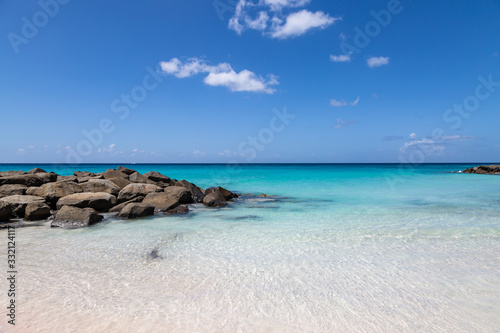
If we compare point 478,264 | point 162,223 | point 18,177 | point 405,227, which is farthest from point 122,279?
point 18,177

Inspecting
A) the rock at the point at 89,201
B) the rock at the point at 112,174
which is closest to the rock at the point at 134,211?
the rock at the point at 89,201

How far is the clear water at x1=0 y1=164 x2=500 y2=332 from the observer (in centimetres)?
329

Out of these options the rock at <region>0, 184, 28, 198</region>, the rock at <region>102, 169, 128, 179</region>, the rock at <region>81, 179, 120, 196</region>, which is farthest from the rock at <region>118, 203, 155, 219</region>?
the rock at <region>102, 169, 128, 179</region>

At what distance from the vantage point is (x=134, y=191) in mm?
11445

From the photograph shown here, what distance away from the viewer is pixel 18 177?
11578mm

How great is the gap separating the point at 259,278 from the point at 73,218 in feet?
20.5

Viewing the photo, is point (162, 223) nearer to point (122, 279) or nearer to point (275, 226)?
point (275, 226)

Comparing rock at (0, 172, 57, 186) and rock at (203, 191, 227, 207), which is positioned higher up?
rock at (0, 172, 57, 186)

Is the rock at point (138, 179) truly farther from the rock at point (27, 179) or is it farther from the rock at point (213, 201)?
the rock at point (213, 201)

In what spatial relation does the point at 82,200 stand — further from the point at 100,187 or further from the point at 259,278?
the point at 259,278

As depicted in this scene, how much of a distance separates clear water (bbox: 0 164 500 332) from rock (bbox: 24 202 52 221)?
4.30ft

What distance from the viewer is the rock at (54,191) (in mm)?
10164

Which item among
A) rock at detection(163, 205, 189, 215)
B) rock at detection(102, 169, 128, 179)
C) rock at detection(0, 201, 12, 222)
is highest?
rock at detection(102, 169, 128, 179)

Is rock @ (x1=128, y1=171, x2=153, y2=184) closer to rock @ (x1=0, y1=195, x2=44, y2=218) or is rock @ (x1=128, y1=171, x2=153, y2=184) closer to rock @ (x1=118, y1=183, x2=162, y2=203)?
rock @ (x1=118, y1=183, x2=162, y2=203)
